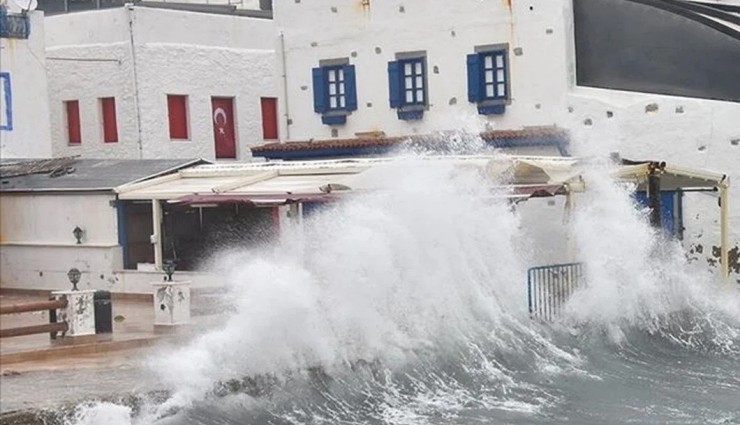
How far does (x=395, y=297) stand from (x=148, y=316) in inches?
157

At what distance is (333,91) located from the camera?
28.2m

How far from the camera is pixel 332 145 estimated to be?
27.2 m

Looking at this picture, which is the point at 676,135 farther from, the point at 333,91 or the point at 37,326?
the point at 37,326

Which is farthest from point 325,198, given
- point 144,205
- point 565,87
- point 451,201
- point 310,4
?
point 310,4

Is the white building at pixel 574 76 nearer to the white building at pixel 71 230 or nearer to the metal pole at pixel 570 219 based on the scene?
the metal pole at pixel 570 219

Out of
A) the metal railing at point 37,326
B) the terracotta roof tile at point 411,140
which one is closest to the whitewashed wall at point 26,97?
the terracotta roof tile at point 411,140

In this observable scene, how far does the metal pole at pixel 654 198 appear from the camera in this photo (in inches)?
874

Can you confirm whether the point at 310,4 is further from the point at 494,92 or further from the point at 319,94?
the point at 494,92

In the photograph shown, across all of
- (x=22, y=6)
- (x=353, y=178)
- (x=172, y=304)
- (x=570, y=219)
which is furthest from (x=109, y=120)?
(x=172, y=304)

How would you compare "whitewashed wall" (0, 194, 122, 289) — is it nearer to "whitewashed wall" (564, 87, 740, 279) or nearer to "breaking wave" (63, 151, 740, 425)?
"breaking wave" (63, 151, 740, 425)

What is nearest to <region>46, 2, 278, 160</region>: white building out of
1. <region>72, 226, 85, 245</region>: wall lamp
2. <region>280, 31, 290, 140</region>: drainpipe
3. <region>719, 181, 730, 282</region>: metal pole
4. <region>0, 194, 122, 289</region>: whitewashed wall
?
<region>280, 31, 290, 140</region>: drainpipe

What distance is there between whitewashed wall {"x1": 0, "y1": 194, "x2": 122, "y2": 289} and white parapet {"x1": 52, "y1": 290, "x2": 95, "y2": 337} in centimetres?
559

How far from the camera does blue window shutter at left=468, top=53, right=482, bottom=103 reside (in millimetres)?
25891

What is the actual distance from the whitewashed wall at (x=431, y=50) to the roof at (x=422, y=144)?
39 cm
